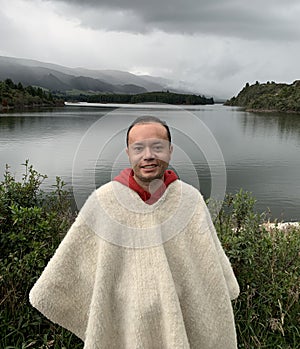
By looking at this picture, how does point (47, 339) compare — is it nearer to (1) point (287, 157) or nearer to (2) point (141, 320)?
(2) point (141, 320)

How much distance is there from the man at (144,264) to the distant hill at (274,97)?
85520 mm

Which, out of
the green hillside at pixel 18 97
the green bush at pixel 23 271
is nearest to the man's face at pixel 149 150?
the green bush at pixel 23 271

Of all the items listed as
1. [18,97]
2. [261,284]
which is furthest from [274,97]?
[261,284]

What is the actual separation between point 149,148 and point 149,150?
12mm

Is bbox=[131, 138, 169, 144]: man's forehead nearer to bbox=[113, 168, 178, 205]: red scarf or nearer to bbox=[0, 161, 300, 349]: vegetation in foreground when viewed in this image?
bbox=[113, 168, 178, 205]: red scarf

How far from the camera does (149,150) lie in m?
1.95

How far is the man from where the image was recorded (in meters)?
1.97

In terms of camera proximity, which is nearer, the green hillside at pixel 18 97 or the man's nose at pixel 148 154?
the man's nose at pixel 148 154

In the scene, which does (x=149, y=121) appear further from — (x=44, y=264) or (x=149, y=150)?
(x=44, y=264)

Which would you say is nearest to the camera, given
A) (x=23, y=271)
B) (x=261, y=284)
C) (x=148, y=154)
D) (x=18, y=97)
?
(x=148, y=154)

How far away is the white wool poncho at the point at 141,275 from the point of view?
6.47 feet

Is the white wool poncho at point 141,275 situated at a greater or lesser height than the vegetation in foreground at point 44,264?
greater

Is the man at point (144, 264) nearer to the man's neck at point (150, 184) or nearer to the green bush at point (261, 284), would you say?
the man's neck at point (150, 184)

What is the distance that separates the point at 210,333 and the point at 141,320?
17.1 inches
